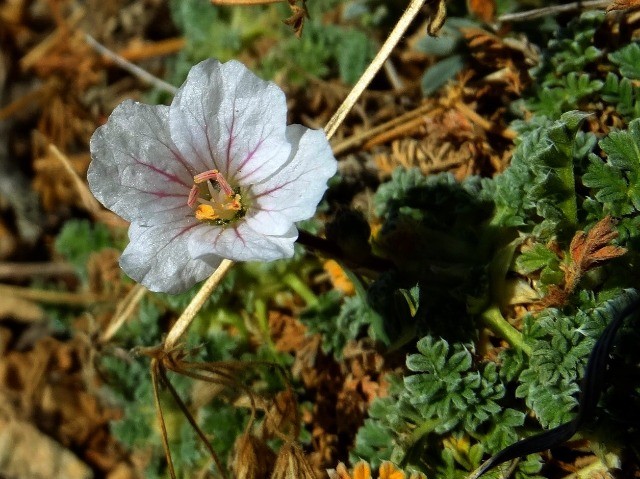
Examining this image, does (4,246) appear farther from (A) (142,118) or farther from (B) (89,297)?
Result: (A) (142,118)

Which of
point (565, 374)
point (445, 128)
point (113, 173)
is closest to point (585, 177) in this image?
point (565, 374)

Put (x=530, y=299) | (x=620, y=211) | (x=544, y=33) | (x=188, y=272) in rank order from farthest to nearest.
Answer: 1. (x=544, y=33)
2. (x=530, y=299)
3. (x=620, y=211)
4. (x=188, y=272)

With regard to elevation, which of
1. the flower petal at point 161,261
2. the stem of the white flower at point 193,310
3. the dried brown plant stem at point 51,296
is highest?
the flower petal at point 161,261

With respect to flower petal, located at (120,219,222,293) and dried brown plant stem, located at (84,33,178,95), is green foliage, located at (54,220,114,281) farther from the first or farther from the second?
flower petal, located at (120,219,222,293)

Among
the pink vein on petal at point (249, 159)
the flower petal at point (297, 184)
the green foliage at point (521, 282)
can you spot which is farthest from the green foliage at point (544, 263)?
the pink vein on petal at point (249, 159)

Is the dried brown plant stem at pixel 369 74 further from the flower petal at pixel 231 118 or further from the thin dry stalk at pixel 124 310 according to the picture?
the thin dry stalk at pixel 124 310

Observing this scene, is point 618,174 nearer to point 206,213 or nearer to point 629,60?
point 629,60
